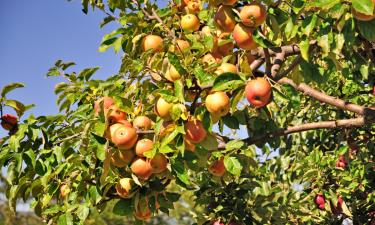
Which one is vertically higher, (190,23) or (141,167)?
(190,23)

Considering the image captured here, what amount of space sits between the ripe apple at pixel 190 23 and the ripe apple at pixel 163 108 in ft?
2.74

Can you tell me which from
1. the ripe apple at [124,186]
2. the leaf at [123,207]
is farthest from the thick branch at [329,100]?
the leaf at [123,207]

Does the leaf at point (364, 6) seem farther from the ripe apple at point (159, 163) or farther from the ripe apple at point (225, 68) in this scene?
the ripe apple at point (159, 163)

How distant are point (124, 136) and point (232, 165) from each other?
0.84 meters

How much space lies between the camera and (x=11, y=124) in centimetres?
348

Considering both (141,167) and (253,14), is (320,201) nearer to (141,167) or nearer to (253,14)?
(141,167)

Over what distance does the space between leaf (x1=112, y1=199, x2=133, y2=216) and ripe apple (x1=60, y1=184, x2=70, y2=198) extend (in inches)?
14.1

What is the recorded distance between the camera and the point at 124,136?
2.61m

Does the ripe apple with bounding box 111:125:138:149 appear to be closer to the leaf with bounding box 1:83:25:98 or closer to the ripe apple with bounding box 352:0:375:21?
the leaf with bounding box 1:83:25:98

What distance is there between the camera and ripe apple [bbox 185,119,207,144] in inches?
106

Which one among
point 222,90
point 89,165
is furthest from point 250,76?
point 89,165

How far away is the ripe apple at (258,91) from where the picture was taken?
2.60 meters

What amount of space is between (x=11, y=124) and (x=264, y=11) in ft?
6.86

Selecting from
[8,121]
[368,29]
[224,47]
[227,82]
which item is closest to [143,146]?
[227,82]
